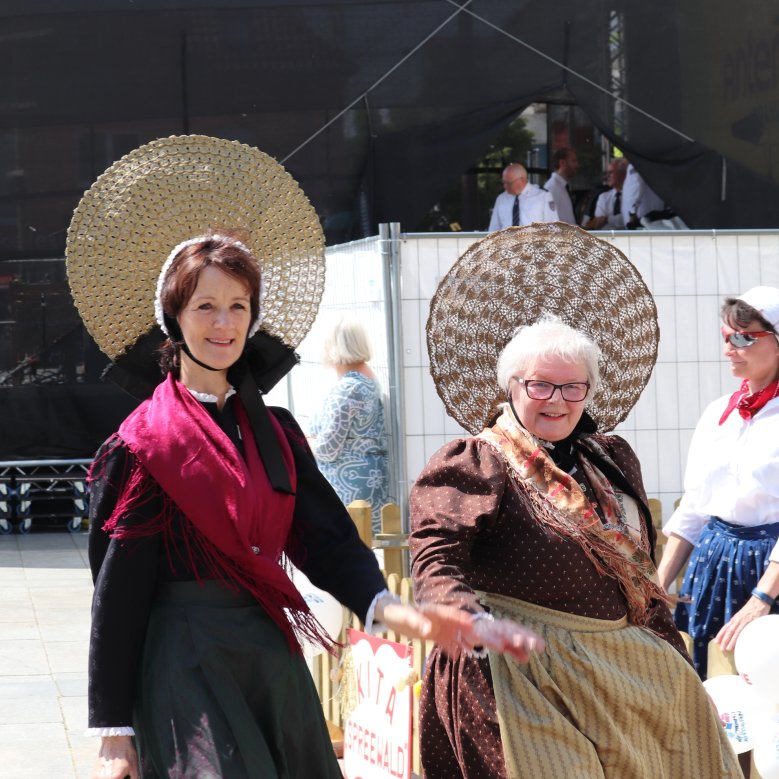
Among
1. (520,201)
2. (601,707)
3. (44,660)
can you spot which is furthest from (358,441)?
(520,201)

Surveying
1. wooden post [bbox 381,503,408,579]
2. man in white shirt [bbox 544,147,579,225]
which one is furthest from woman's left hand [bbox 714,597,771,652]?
man in white shirt [bbox 544,147,579,225]

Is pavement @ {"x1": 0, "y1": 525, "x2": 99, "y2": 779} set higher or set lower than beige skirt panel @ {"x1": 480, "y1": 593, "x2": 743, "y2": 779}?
lower

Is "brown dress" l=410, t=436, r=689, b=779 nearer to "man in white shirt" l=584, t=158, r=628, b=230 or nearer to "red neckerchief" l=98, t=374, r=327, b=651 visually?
"red neckerchief" l=98, t=374, r=327, b=651

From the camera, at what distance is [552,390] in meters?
3.26

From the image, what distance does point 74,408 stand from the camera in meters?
10.6

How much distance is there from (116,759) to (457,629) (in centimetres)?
73

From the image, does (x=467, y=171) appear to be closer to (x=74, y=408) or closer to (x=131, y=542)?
(x=74, y=408)

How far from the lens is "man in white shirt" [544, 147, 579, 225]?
10930 mm

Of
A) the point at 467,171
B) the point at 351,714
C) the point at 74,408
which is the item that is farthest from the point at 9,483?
the point at 351,714

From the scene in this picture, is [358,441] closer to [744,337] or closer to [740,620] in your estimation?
[744,337]

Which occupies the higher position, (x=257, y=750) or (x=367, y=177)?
(x=367, y=177)

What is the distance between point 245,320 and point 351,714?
2.10 metres

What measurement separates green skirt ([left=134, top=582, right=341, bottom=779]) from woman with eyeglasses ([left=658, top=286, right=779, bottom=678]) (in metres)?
1.81

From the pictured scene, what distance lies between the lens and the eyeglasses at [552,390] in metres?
3.26
